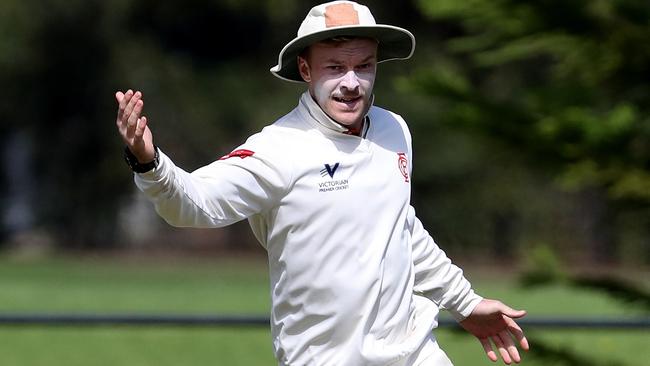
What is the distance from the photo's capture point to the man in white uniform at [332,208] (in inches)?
165

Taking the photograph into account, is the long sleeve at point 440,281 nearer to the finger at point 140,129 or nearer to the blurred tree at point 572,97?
the blurred tree at point 572,97

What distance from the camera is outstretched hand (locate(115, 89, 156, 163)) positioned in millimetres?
3766

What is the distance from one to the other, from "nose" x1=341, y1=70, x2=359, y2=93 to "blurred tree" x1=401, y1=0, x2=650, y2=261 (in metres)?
1.31

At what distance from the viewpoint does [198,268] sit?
2925 centimetres

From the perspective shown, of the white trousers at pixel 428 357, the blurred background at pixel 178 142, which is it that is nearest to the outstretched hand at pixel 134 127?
the white trousers at pixel 428 357

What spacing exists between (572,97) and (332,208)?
1.84 metres

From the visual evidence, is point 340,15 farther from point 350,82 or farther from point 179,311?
point 179,311

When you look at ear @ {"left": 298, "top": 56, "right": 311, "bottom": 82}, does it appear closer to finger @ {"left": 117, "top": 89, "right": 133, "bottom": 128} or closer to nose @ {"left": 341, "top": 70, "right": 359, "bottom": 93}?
nose @ {"left": 341, "top": 70, "right": 359, "bottom": 93}

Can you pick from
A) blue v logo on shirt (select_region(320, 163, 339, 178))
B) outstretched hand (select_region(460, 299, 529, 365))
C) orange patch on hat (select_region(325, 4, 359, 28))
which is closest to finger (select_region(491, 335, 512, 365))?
outstretched hand (select_region(460, 299, 529, 365))

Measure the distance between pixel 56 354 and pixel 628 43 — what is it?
22.4ft

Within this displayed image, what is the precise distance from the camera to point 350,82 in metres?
4.30

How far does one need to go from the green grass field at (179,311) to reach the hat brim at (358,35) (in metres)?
1.50

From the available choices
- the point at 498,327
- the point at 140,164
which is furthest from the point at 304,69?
the point at 498,327

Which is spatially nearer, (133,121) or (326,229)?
(133,121)
